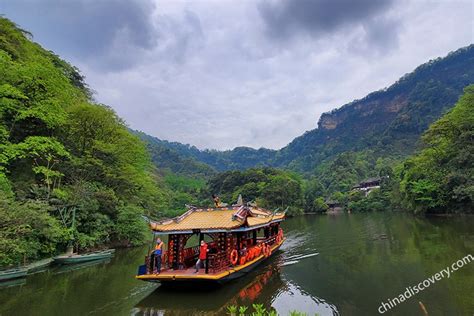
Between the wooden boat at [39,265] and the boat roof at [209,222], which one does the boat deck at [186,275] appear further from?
the wooden boat at [39,265]

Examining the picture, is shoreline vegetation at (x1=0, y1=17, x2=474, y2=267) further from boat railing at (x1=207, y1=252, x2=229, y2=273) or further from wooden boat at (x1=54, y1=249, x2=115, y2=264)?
boat railing at (x1=207, y1=252, x2=229, y2=273)

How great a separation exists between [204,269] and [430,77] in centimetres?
16654

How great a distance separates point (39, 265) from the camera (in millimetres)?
16609

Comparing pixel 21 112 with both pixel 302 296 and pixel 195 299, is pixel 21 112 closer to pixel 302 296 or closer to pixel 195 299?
pixel 195 299

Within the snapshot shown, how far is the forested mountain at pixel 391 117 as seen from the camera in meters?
118

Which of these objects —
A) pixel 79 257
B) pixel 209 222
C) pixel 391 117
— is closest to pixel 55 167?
pixel 79 257

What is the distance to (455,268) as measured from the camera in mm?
13312

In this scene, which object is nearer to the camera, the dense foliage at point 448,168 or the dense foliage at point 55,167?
the dense foliage at point 55,167

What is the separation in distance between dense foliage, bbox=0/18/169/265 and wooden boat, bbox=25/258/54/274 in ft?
1.82

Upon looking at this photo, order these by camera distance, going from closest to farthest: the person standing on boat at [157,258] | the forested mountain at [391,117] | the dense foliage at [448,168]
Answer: the person standing on boat at [157,258] → the dense foliage at [448,168] → the forested mountain at [391,117]

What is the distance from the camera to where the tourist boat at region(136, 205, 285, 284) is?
11906 millimetres

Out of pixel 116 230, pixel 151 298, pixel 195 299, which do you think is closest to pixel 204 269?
pixel 195 299

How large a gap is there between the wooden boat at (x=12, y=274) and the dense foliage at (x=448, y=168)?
124ft

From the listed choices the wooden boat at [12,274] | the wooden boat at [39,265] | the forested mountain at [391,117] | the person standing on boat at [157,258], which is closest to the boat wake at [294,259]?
the person standing on boat at [157,258]
